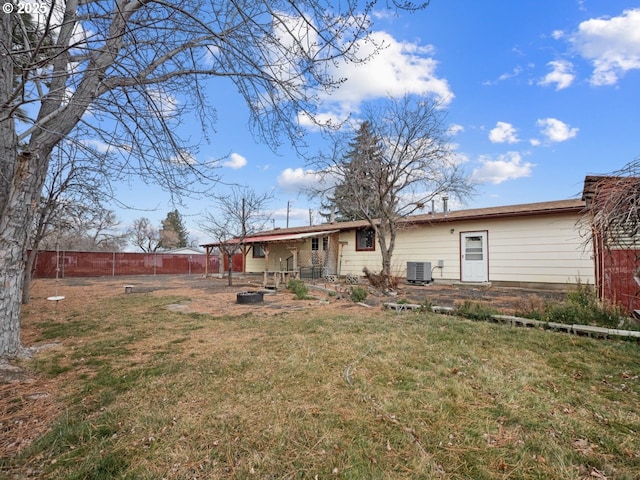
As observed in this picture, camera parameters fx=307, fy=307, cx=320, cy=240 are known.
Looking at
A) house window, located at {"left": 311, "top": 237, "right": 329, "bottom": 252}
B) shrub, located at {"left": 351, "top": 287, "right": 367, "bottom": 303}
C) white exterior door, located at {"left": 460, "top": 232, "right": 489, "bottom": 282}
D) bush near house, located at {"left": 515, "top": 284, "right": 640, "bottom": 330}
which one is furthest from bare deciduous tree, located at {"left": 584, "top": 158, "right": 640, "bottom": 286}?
house window, located at {"left": 311, "top": 237, "right": 329, "bottom": 252}

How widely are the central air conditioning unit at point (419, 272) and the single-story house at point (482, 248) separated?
0.14 feet

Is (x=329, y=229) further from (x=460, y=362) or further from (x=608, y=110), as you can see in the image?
(x=460, y=362)

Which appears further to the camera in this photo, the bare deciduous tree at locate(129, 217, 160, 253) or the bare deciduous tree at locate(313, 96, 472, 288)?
the bare deciduous tree at locate(129, 217, 160, 253)

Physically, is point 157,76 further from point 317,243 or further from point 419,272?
point 317,243

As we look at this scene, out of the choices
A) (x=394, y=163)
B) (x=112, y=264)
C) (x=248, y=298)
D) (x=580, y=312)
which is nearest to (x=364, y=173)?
(x=394, y=163)

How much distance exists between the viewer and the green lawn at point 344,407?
2029 mm

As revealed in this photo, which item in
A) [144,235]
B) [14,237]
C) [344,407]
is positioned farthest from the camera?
[144,235]

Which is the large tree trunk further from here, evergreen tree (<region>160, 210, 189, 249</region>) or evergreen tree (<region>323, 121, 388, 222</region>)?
evergreen tree (<region>160, 210, 189, 249</region>)

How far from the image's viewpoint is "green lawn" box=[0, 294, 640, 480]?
2029 millimetres

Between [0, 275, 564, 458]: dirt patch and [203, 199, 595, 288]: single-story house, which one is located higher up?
[203, 199, 595, 288]: single-story house

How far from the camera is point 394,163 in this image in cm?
1120

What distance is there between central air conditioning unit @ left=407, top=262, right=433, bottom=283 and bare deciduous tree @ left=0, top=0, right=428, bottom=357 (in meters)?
10.4

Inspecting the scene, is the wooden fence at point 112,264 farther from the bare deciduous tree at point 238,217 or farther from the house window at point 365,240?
the house window at point 365,240

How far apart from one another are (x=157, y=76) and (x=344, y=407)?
15.3 feet
